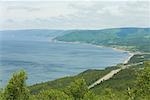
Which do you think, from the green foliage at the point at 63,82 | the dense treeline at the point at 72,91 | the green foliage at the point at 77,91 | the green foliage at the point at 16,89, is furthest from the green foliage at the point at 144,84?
the green foliage at the point at 63,82

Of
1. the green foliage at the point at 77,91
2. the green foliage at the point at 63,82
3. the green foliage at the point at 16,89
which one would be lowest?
the green foliage at the point at 63,82

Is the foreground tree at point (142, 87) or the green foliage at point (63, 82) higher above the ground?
the foreground tree at point (142, 87)

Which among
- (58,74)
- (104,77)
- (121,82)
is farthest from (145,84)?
(58,74)

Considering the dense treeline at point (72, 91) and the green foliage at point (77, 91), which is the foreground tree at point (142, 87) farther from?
the green foliage at point (77, 91)

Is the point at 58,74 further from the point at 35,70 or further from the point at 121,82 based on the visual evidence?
the point at 121,82

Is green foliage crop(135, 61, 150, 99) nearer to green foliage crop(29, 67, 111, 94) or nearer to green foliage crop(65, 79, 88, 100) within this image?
green foliage crop(65, 79, 88, 100)

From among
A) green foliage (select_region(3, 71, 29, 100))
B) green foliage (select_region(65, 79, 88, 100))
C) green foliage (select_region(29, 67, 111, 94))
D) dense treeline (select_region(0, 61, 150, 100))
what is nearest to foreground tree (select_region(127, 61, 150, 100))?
dense treeline (select_region(0, 61, 150, 100))

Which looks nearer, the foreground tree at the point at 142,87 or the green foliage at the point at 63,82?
the foreground tree at the point at 142,87

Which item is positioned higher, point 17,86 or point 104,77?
point 17,86
